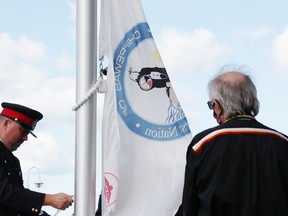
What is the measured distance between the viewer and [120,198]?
3979 mm

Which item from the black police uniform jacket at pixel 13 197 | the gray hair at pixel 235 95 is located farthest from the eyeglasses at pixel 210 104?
the black police uniform jacket at pixel 13 197

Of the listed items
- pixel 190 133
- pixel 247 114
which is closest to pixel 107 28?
pixel 190 133

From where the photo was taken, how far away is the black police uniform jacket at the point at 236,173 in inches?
129

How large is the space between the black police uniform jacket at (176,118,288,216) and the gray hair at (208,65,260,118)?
0.07 m

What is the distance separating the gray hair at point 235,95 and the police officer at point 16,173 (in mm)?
1349

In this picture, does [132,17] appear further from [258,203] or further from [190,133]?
[258,203]

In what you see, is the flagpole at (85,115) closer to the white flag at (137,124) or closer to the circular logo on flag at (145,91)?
the white flag at (137,124)

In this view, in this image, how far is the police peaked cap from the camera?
4.79 metres

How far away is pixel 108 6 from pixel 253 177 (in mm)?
1625

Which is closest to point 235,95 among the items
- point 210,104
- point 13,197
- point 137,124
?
point 210,104

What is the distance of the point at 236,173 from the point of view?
331 centimetres

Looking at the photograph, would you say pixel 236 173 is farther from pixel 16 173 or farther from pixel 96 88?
pixel 16 173

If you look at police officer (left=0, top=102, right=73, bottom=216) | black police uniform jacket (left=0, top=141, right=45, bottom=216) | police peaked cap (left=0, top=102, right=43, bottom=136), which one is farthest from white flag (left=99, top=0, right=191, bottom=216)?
police peaked cap (left=0, top=102, right=43, bottom=136)

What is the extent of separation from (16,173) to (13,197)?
16.5 inches
